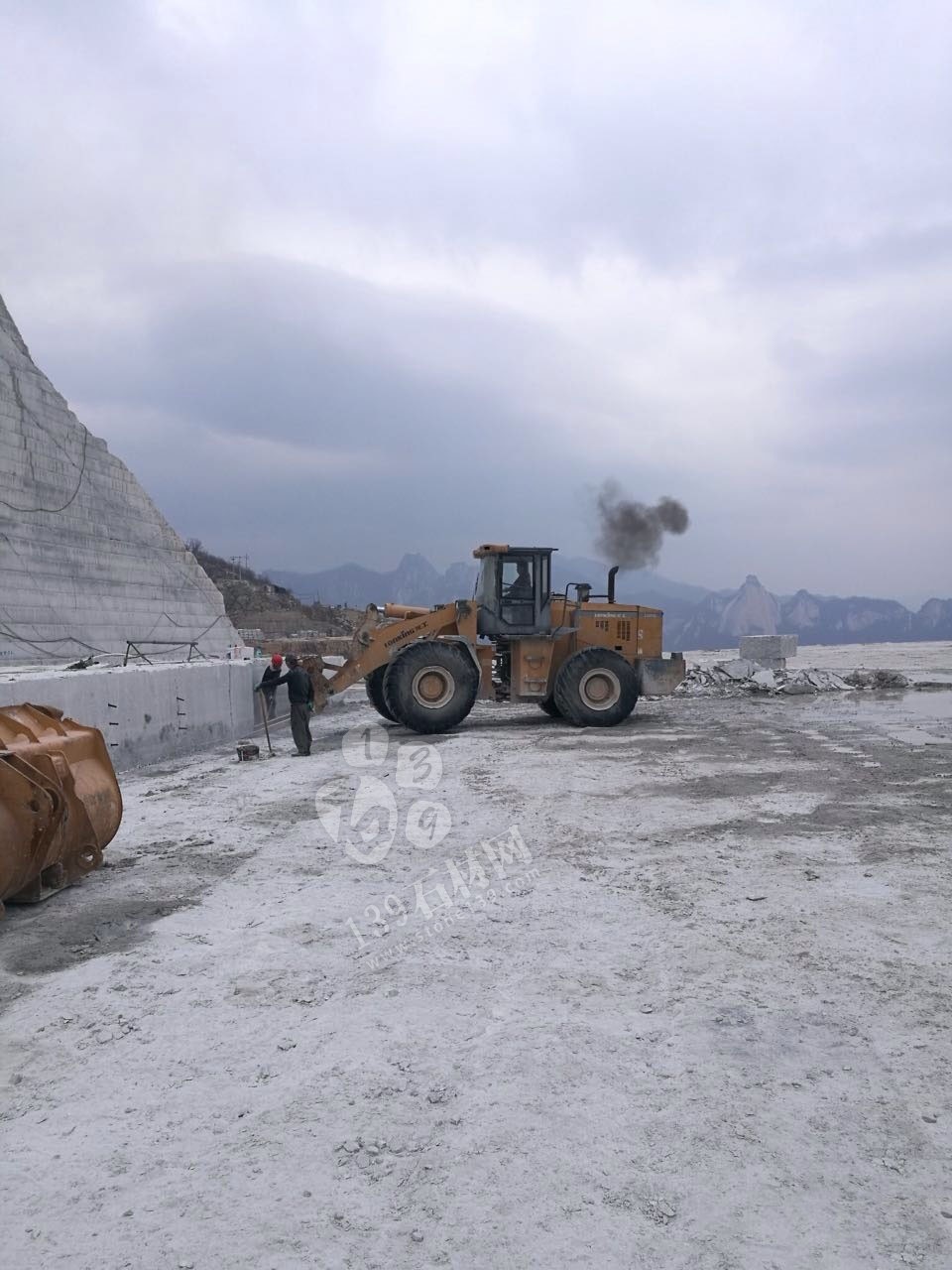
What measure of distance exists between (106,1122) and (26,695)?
6.97 metres

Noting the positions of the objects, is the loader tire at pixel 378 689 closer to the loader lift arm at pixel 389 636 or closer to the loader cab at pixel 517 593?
the loader lift arm at pixel 389 636

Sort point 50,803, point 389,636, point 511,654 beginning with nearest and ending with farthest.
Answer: point 50,803, point 389,636, point 511,654

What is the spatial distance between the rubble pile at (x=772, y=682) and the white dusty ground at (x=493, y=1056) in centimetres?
1389

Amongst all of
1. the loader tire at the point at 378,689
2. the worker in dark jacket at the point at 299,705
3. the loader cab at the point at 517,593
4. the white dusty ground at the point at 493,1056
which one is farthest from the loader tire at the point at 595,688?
the white dusty ground at the point at 493,1056

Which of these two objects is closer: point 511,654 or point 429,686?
point 429,686

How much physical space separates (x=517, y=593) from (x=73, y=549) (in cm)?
1119

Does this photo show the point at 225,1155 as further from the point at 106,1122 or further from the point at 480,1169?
the point at 480,1169

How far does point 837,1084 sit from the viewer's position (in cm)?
325

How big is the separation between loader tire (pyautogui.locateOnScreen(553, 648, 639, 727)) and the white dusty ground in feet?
22.5

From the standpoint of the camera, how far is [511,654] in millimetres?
14109

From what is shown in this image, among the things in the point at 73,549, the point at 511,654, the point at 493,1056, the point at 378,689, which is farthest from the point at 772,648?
the point at 493,1056

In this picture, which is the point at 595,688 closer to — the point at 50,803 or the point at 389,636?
the point at 389,636

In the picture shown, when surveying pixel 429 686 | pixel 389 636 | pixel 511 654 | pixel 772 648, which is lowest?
pixel 429 686

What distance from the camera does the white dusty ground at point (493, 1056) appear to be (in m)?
2.58
